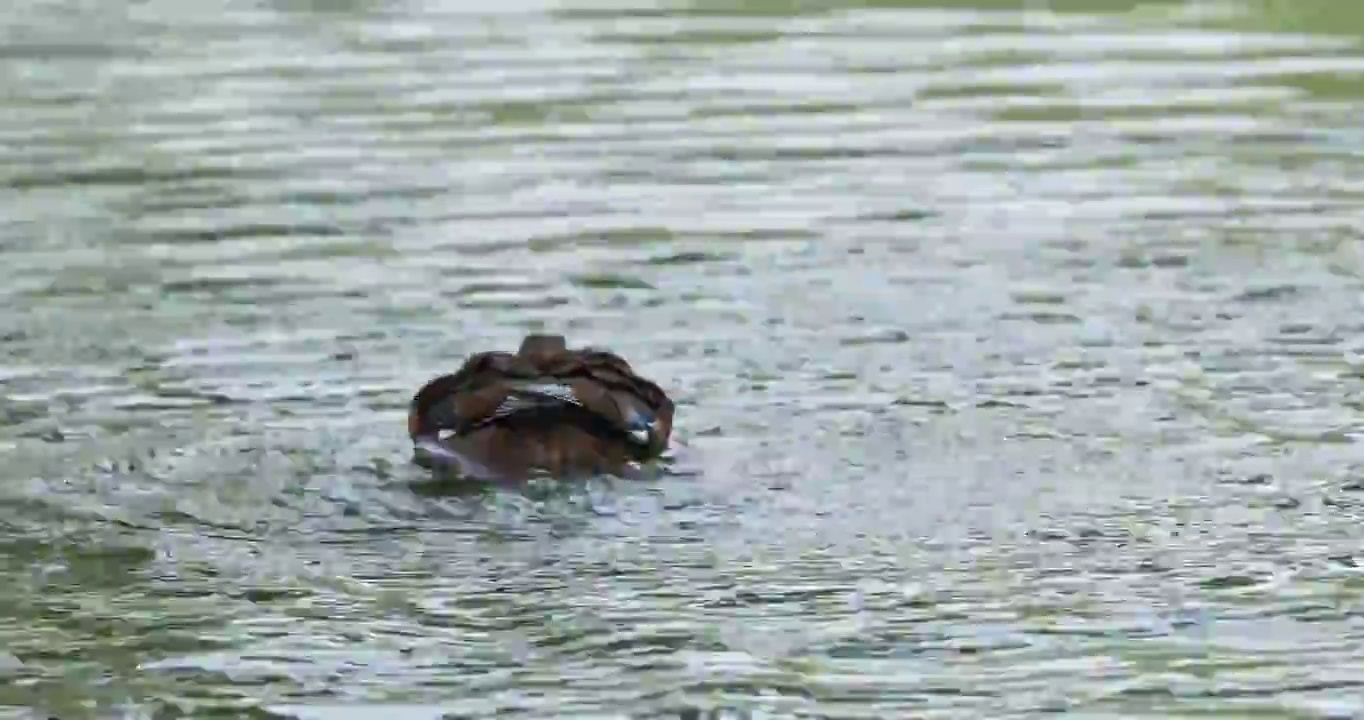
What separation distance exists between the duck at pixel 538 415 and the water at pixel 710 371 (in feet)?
0.47

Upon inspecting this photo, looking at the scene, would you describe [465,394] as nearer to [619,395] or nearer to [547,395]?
[547,395]

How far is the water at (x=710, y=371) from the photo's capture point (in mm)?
7238

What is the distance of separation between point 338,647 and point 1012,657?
1.76m

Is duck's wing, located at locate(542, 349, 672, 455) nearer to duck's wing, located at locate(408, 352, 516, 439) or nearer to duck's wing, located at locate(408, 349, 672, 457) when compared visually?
duck's wing, located at locate(408, 349, 672, 457)

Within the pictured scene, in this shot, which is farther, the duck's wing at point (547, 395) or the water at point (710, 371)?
the duck's wing at point (547, 395)

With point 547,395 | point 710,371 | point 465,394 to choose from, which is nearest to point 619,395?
point 547,395

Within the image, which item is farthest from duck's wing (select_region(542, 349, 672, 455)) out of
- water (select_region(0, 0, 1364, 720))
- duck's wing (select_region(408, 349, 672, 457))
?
water (select_region(0, 0, 1364, 720))

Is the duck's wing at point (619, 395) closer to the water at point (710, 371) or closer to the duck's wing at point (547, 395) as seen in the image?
the duck's wing at point (547, 395)

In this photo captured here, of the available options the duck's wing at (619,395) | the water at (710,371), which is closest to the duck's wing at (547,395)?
the duck's wing at (619,395)

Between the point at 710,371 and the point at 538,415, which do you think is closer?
the point at 538,415

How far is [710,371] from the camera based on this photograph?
10.3 m

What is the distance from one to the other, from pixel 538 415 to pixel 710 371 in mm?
1578

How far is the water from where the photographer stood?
23.7ft

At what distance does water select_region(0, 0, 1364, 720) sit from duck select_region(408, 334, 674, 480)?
14cm
